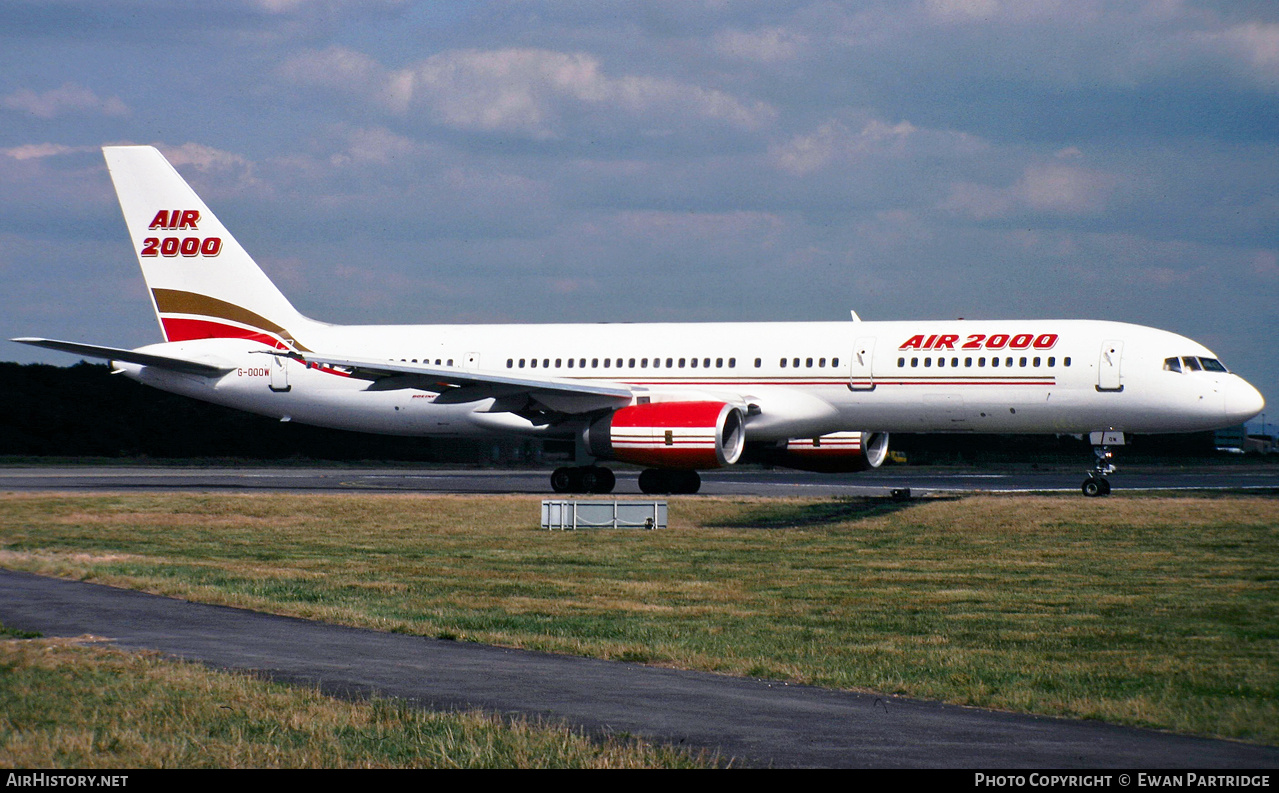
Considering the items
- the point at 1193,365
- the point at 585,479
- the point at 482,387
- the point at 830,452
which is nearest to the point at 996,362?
the point at 1193,365

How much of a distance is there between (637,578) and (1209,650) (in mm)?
7613

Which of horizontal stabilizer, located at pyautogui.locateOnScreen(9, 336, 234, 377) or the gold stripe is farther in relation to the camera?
the gold stripe

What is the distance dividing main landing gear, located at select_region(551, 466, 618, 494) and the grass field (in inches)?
184

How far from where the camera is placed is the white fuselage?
30.2m

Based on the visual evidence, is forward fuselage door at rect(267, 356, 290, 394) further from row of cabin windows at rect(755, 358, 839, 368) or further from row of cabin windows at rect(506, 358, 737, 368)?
row of cabin windows at rect(755, 358, 839, 368)

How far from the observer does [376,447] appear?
62312mm

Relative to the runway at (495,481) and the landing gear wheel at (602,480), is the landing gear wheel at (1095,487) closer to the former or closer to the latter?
the runway at (495,481)

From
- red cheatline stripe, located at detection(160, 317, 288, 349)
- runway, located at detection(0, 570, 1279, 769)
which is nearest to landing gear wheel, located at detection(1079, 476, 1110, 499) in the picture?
red cheatline stripe, located at detection(160, 317, 288, 349)

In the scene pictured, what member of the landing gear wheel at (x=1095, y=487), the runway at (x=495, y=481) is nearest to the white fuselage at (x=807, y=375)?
the landing gear wheel at (x=1095, y=487)

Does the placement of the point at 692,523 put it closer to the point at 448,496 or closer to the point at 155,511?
the point at 448,496

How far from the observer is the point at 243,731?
8.12 meters

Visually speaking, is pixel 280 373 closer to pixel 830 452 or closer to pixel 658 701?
pixel 830 452

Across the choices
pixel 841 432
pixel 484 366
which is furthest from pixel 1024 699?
pixel 484 366

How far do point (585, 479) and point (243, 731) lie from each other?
26059mm
